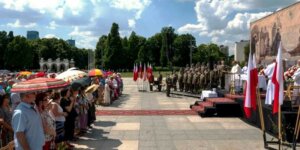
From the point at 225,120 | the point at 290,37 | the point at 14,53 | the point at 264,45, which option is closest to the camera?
the point at 225,120

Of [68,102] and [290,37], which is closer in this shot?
[68,102]

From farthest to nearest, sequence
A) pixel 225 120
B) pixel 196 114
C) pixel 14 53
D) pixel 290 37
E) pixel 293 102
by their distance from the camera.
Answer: pixel 14 53 < pixel 290 37 < pixel 196 114 < pixel 225 120 < pixel 293 102

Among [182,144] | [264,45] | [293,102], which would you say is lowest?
[182,144]

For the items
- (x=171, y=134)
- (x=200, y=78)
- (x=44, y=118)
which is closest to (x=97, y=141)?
(x=171, y=134)

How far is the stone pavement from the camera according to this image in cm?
1107

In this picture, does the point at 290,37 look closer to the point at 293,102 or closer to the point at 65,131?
the point at 293,102

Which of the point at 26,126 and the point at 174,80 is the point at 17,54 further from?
the point at 26,126

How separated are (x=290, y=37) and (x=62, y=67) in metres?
96.7

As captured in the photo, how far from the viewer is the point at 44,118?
7461 mm

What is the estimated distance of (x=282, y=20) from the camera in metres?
29.9

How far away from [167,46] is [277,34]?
273 feet

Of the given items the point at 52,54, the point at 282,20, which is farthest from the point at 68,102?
the point at 52,54

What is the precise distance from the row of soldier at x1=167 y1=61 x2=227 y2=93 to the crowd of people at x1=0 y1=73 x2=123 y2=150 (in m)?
13.8

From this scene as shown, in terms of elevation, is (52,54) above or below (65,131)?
above
